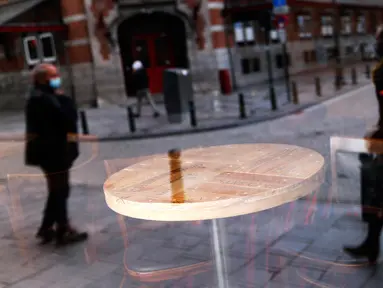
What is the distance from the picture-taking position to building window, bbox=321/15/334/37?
8.41 meters

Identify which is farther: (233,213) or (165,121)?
(165,121)

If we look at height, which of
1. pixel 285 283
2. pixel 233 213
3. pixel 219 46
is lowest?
pixel 285 283

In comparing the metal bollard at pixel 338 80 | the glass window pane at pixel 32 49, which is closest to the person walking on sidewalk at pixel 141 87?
the glass window pane at pixel 32 49

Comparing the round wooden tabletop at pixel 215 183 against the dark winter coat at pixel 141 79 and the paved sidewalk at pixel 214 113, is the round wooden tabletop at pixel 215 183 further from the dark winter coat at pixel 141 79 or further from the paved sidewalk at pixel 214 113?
the dark winter coat at pixel 141 79

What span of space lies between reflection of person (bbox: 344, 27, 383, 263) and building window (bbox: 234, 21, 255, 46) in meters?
11.5

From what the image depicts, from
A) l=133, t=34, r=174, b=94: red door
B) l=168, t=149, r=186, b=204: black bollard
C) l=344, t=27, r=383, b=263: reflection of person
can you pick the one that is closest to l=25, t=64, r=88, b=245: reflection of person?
l=168, t=149, r=186, b=204: black bollard

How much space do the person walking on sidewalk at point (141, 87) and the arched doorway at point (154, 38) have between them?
46.4 inches

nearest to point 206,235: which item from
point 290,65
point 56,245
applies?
point 56,245

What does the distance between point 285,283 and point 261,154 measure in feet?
2.49

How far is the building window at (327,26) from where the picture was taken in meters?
8.41

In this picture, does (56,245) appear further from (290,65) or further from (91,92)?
(290,65)

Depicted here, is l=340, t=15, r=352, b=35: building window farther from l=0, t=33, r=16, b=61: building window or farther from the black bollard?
l=0, t=33, r=16, b=61: building window

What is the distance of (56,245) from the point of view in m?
3.45

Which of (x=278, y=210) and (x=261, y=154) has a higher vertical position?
(x=261, y=154)
